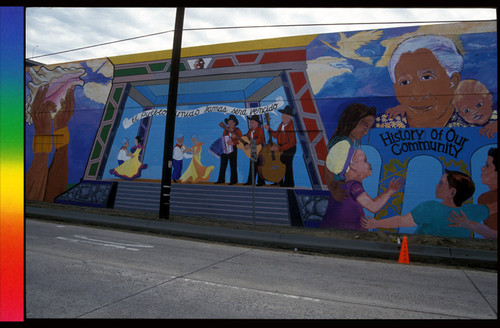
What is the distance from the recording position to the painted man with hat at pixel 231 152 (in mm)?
14445

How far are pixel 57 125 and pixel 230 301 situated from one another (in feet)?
54.9

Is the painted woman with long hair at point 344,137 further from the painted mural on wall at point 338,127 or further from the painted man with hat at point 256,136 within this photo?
the painted man with hat at point 256,136

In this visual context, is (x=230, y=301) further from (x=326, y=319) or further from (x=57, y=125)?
(x=57, y=125)

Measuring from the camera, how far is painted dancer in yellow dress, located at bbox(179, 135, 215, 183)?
14.9m

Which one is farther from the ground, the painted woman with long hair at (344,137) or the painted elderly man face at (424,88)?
the painted elderly man face at (424,88)

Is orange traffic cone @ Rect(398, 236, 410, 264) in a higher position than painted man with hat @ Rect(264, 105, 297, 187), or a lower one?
lower

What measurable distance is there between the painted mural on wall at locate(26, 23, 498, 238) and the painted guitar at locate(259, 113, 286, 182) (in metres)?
0.04

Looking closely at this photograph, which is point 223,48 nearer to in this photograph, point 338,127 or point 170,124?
A: point 170,124

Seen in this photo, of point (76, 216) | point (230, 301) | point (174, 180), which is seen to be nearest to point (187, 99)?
point (174, 180)

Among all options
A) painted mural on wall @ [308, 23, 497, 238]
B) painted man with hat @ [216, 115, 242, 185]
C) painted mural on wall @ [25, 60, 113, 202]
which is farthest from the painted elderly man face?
painted mural on wall @ [25, 60, 113, 202]

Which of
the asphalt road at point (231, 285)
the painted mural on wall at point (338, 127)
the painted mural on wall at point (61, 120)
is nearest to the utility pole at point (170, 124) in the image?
the painted mural on wall at point (338, 127)

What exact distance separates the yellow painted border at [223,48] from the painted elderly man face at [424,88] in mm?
3462

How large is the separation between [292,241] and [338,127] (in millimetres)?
4423

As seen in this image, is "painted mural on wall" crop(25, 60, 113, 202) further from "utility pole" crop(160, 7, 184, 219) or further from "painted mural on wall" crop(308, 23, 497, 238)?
"painted mural on wall" crop(308, 23, 497, 238)
